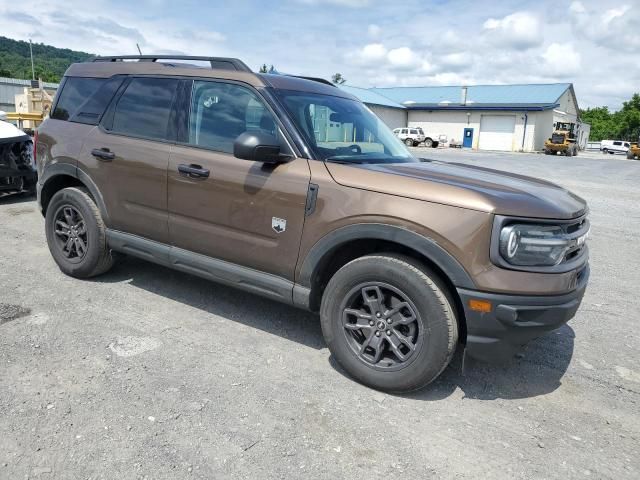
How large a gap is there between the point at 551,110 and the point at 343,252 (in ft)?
174

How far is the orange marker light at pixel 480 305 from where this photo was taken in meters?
2.85

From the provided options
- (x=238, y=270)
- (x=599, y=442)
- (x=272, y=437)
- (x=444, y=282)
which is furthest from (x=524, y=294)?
(x=238, y=270)

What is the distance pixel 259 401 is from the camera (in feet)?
10.0

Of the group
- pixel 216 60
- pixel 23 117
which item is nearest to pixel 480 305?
pixel 216 60

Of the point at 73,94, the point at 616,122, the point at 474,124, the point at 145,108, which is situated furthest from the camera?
the point at 616,122

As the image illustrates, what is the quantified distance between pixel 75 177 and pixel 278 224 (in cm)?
228

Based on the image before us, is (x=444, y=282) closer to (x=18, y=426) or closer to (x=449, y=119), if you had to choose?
(x=18, y=426)

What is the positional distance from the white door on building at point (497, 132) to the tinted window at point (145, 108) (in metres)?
48.5

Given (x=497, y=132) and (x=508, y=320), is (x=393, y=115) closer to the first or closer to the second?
(x=497, y=132)

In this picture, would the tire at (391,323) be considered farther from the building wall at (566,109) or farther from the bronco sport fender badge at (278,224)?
the building wall at (566,109)

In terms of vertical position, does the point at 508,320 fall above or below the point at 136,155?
below

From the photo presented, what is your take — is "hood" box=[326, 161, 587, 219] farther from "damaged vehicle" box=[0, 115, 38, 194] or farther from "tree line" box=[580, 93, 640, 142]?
"tree line" box=[580, 93, 640, 142]

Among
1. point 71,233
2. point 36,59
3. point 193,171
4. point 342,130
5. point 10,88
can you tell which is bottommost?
point 71,233

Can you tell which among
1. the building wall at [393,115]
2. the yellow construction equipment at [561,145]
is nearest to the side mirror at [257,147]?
the yellow construction equipment at [561,145]
